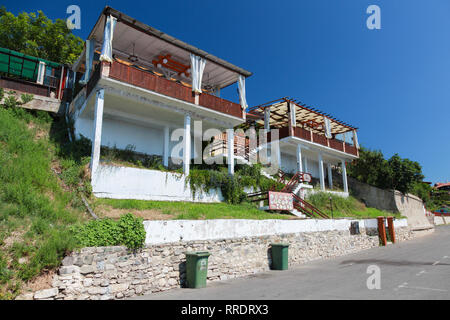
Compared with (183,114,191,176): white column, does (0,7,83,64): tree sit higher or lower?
higher

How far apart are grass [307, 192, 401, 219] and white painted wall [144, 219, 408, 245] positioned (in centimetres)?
597

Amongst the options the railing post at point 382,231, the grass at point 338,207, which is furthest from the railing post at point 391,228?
the grass at point 338,207

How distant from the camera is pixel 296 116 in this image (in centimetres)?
2591

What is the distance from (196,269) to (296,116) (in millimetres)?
20675

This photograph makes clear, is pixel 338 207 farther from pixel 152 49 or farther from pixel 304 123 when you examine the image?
pixel 152 49

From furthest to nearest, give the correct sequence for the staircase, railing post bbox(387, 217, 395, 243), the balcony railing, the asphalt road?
railing post bbox(387, 217, 395, 243), the staircase, the balcony railing, the asphalt road

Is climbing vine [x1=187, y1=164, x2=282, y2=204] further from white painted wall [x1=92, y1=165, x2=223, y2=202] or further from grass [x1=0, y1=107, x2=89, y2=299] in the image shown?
grass [x1=0, y1=107, x2=89, y2=299]

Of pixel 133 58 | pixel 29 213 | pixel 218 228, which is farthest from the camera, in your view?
pixel 133 58

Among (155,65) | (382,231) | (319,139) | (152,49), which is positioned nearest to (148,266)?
(152,49)

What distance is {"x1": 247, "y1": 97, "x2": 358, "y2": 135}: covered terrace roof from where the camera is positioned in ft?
76.6

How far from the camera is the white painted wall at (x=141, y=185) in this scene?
11539 mm
